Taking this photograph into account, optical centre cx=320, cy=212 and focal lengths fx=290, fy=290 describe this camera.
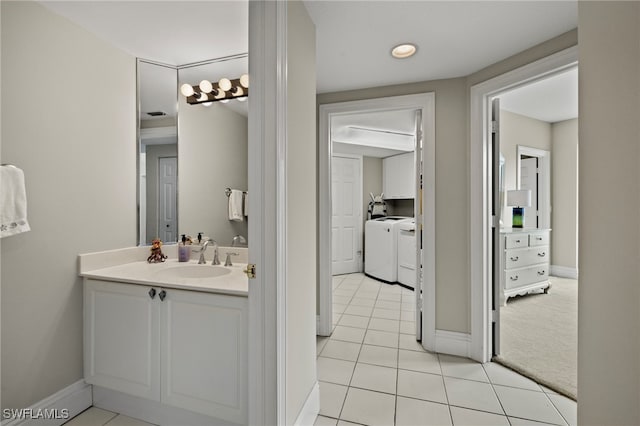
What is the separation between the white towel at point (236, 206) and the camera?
2150 mm

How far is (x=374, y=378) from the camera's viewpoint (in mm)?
2076

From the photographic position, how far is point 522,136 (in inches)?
176

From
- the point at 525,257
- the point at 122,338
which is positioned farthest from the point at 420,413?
the point at 525,257

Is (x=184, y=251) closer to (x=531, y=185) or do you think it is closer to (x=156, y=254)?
(x=156, y=254)

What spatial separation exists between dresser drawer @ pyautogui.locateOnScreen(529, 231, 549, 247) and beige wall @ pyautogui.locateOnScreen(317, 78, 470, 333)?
90.2 inches

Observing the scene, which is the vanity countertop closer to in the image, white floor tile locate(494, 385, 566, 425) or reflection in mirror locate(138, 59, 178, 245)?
reflection in mirror locate(138, 59, 178, 245)

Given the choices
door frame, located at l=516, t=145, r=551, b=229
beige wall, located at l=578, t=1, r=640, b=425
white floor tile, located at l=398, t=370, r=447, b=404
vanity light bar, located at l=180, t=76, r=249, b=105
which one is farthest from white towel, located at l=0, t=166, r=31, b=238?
door frame, located at l=516, t=145, r=551, b=229

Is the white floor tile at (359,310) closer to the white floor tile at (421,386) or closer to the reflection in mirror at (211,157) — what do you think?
the white floor tile at (421,386)

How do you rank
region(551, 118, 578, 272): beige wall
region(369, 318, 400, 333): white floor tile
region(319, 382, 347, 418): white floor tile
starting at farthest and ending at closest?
region(551, 118, 578, 272): beige wall, region(369, 318, 400, 333): white floor tile, region(319, 382, 347, 418): white floor tile

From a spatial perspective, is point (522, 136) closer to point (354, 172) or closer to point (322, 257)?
point (354, 172)

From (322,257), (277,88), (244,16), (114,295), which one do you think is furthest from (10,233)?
(322,257)

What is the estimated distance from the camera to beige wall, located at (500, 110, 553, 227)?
428 centimetres

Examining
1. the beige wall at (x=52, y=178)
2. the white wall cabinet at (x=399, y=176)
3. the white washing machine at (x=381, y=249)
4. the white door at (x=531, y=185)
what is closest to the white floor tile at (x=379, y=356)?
the beige wall at (x=52, y=178)

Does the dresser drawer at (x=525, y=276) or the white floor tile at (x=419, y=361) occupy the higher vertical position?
the dresser drawer at (x=525, y=276)
